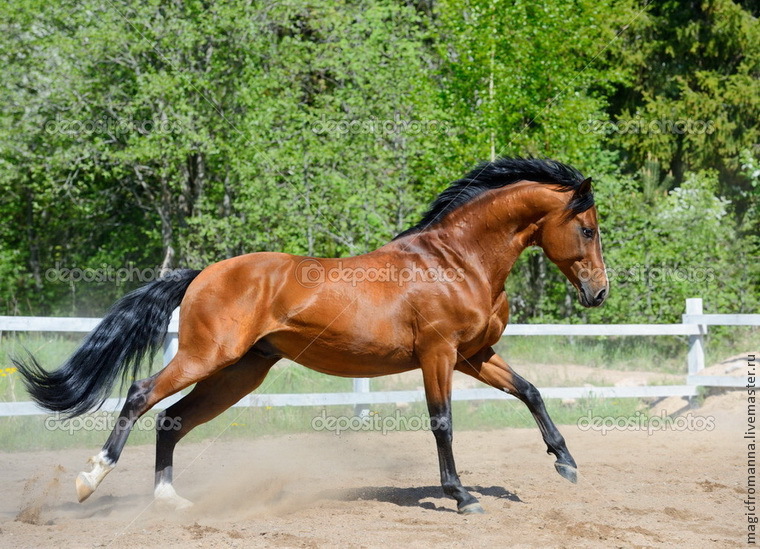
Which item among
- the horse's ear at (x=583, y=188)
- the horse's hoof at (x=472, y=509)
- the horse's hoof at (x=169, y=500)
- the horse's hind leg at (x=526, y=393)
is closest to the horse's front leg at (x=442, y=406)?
the horse's hoof at (x=472, y=509)

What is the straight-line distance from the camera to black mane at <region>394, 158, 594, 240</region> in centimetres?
558

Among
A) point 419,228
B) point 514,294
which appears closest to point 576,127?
point 514,294

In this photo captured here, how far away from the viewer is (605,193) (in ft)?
49.6

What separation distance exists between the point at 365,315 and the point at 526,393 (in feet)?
4.28

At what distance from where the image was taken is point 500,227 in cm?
550

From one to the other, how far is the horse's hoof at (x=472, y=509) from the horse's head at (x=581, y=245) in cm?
154

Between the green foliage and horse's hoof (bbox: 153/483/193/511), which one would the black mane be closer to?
horse's hoof (bbox: 153/483/193/511)

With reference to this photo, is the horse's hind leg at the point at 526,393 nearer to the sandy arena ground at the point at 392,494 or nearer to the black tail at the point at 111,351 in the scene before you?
the sandy arena ground at the point at 392,494

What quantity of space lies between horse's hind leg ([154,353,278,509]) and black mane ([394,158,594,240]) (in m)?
1.43

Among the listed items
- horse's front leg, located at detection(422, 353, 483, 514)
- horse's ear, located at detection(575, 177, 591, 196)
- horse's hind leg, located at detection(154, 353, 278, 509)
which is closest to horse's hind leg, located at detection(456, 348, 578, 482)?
horse's front leg, located at detection(422, 353, 483, 514)

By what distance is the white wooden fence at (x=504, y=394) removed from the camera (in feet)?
24.2

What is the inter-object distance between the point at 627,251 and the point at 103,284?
38.2 ft

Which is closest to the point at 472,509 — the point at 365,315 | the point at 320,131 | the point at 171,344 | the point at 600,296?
the point at 365,315

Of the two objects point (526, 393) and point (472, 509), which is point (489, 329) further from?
point (472, 509)
